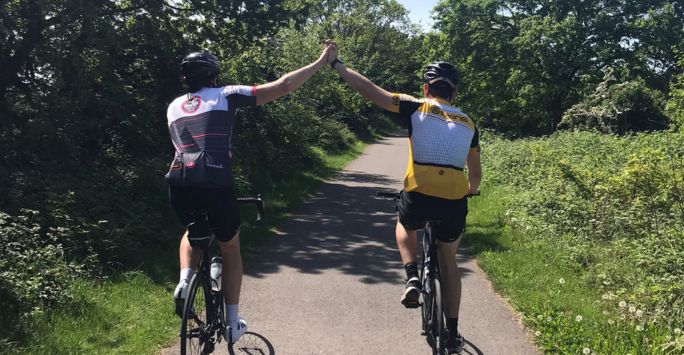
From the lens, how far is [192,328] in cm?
355

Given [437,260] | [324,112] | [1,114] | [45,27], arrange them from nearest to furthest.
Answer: [437,260]
[1,114]
[45,27]
[324,112]

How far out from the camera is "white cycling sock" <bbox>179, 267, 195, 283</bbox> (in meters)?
3.33

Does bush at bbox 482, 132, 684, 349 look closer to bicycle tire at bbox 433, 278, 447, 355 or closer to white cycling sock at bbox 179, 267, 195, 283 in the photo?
bicycle tire at bbox 433, 278, 447, 355

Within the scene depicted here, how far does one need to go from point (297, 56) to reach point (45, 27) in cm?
1248

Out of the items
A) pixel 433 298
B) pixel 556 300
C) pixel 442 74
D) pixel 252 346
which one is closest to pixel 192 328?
pixel 252 346

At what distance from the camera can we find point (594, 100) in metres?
25.6

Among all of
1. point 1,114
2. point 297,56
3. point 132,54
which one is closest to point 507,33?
point 297,56

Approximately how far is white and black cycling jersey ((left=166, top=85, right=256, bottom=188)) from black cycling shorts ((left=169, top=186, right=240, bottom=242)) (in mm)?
72

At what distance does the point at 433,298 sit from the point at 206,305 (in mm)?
1498

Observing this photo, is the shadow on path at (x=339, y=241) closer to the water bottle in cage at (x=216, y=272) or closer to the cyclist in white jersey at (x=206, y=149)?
the water bottle in cage at (x=216, y=272)

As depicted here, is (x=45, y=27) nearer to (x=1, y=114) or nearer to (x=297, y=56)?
(x=1, y=114)

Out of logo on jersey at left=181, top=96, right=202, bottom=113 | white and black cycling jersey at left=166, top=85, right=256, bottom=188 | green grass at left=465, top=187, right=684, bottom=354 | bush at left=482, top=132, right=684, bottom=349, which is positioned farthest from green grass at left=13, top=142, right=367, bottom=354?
bush at left=482, top=132, right=684, bottom=349

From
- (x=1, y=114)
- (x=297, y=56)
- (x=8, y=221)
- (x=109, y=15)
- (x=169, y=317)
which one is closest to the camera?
(x=169, y=317)

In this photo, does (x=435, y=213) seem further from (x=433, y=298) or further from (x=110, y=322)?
(x=110, y=322)
